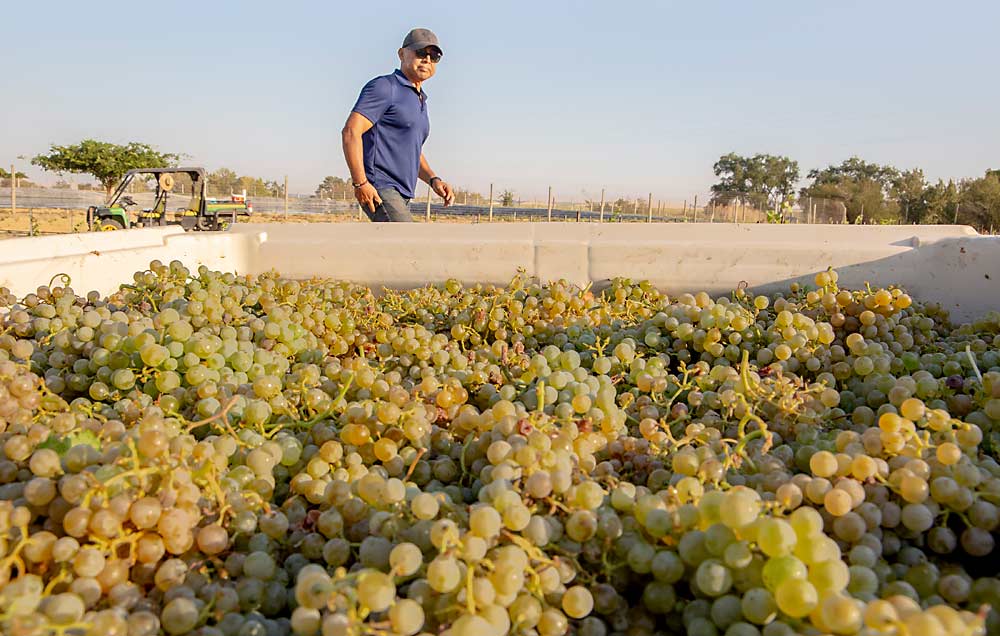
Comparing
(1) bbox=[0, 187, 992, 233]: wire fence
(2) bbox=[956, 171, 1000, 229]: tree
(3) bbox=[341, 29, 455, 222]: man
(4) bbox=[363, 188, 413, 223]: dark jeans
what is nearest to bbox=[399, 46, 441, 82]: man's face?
(3) bbox=[341, 29, 455, 222]: man

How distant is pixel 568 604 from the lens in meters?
0.84

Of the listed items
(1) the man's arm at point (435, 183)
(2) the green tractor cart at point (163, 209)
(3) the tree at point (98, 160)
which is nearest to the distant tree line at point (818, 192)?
(3) the tree at point (98, 160)

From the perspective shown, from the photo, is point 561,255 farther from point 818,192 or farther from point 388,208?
point 818,192

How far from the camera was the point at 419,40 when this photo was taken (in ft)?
12.8

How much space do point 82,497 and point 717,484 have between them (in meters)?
0.88

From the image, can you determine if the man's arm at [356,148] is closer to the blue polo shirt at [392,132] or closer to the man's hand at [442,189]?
the blue polo shirt at [392,132]

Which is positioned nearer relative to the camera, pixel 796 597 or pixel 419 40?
pixel 796 597

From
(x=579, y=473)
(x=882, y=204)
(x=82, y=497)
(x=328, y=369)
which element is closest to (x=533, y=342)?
(x=328, y=369)

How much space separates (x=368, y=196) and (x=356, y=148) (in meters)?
0.26

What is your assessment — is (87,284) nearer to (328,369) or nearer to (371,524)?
(328,369)

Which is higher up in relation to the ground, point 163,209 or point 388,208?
point 163,209

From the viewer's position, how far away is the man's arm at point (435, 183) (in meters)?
4.46

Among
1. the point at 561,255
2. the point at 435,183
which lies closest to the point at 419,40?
the point at 435,183

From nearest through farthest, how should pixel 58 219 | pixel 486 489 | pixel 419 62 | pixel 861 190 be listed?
pixel 486 489
pixel 419 62
pixel 58 219
pixel 861 190
